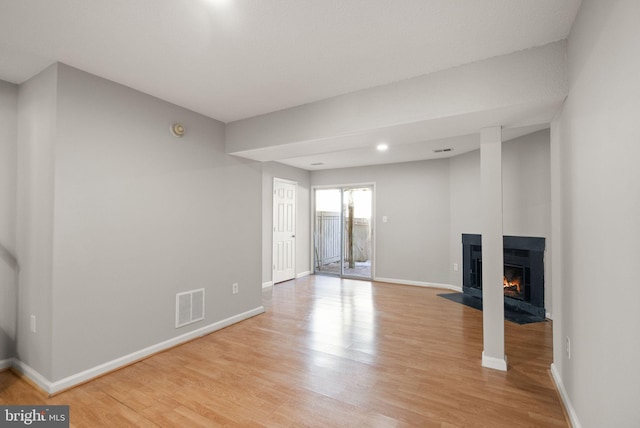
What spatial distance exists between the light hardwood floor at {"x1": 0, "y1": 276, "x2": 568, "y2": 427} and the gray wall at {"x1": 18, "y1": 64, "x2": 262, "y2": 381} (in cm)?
35

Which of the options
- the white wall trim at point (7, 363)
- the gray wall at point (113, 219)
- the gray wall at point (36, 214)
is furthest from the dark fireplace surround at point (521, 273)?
the white wall trim at point (7, 363)

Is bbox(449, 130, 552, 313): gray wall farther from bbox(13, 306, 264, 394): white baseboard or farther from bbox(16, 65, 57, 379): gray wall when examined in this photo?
bbox(16, 65, 57, 379): gray wall

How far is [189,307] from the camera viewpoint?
3.11 meters

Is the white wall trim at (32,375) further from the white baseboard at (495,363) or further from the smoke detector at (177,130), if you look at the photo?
the white baseboard at (495,363)

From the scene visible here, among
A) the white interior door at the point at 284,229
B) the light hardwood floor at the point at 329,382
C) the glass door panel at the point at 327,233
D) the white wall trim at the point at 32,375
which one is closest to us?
the light hardwood floor at the point at 329,382

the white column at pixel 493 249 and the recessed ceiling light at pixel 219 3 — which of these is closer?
the recessed ceiling light at pixel 219 3

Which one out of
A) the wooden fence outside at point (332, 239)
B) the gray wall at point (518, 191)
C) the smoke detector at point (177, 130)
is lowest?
the wooden fence outside at point (332, 239)

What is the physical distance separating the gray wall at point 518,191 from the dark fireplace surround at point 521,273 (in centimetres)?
8

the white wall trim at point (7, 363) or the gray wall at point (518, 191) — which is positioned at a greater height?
the gray wall at point (518, 191)

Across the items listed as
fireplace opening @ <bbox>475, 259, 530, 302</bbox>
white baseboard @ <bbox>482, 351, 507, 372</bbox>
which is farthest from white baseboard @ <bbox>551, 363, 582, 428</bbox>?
fireplace opening @ <bbox>475, 259, 530, 302</bbox>

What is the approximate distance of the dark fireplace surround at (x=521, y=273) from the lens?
3976 millimetres

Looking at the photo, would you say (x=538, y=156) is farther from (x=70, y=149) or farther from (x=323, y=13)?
(x=70, y=149)

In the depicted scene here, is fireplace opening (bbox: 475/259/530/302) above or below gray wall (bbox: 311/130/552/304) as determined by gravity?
below

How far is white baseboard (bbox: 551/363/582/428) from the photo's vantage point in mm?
1734
